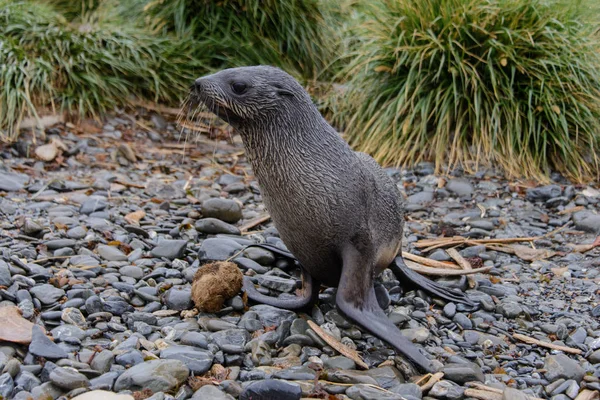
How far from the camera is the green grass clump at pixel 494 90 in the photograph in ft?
19.4

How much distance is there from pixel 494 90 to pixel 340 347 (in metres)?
3.60

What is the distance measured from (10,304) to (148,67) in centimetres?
473

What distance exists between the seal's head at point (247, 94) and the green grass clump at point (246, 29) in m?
4.74

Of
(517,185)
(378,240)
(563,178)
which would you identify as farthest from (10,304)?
(563,178)

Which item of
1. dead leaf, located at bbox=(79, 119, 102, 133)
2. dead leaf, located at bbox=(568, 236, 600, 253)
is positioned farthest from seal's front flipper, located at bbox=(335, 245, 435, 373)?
dead leaf, located at bbox=(79, 119, 102, 133)

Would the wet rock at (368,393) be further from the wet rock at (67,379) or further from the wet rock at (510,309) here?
the wet rock at (510,309)

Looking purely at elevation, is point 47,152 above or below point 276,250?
below

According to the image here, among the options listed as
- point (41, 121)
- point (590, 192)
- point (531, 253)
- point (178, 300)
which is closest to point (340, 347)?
point (178, 300)

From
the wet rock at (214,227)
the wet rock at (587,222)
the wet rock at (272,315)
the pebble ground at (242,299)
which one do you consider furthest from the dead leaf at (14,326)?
the wet rock at (587,222)

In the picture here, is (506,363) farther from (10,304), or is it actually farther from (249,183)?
(249,183)

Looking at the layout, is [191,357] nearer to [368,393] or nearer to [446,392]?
[368,393]

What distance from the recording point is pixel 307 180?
9.72 feet

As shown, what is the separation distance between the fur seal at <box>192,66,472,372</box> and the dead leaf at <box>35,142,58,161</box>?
3.38 meters

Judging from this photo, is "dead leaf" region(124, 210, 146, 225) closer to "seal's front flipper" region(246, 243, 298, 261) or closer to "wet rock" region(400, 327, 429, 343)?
"seal's front flipper" region(246, 243, 298, 261)
